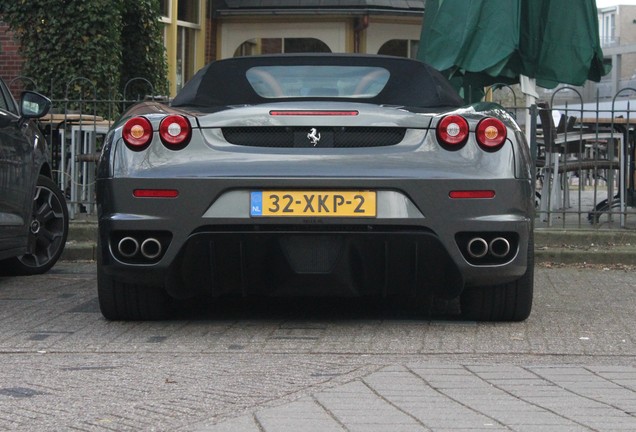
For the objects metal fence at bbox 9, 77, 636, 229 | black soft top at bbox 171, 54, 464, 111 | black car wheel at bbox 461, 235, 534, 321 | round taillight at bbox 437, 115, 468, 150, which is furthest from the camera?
metal fence at bbox 9, 77, 636, 229

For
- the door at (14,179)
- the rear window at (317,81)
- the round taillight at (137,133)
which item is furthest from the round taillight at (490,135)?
the door at (14,179)

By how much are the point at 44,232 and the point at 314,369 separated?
13.6 feet

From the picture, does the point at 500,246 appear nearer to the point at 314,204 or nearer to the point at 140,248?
the point at 314,204

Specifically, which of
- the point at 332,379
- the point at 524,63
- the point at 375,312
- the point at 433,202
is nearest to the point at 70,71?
the point at 524,63

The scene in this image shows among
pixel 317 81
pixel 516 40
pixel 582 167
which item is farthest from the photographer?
pixel 582 167

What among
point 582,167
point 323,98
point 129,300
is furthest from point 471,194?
point 582,167

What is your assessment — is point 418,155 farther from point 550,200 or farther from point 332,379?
point 550,200

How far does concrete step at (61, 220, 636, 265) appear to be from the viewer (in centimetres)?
984

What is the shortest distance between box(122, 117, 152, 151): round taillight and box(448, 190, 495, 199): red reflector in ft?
4.63

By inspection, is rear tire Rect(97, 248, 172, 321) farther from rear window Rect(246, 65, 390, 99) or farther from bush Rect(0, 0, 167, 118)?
bush Rect(0, 0, 167, 118)

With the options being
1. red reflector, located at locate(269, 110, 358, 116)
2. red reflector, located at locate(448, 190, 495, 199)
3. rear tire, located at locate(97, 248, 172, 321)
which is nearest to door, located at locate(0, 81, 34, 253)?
rear tire, located at locate(97, 248, 172, 321)

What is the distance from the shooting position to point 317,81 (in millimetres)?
6730

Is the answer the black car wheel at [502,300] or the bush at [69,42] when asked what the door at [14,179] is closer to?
the black car wheel at [502,300]

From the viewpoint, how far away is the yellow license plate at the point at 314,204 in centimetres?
593
